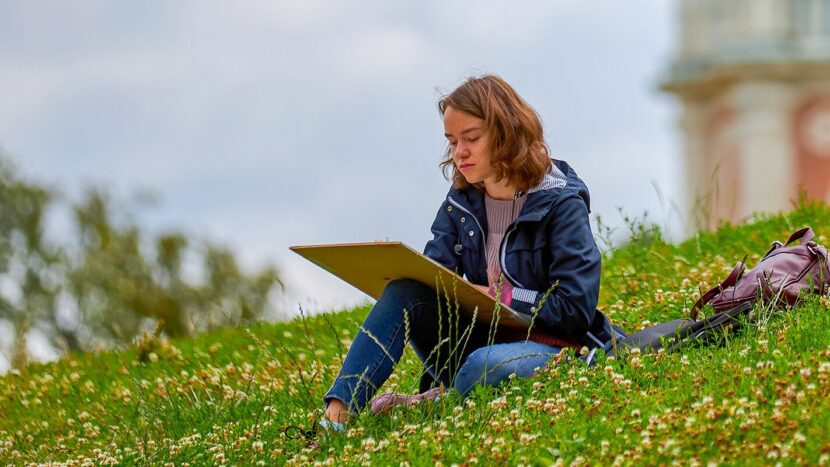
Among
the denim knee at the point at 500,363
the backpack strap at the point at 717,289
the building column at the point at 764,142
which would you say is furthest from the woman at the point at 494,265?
the building column at the point at 764,142

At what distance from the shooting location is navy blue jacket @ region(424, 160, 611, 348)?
6.20 meters

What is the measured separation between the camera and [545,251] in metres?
6.35

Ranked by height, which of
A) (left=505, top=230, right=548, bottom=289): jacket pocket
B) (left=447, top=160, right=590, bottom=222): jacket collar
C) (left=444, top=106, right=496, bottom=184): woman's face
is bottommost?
(left=505, top=230, right=548, bottom=289): jacket pocket

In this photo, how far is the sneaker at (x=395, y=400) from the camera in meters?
6.28

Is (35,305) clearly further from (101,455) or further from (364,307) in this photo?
(101,455)

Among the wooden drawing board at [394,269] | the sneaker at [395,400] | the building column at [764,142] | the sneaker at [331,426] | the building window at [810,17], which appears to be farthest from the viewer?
the building window at [810,17]

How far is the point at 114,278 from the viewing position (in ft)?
81.2

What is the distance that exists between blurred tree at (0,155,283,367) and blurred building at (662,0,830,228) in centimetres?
2062

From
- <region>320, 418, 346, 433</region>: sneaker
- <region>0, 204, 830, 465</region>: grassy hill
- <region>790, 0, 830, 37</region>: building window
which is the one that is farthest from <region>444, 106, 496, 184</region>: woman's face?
<region>790, 0, 830, 37</region>: building window

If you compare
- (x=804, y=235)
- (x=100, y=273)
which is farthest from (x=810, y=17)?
(x=804, y=235)

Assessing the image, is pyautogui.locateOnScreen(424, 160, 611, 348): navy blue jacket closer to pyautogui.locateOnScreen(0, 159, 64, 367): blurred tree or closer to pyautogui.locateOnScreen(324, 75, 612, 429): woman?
pyautogui.locateOnScreen(324, 75, 612, 429): woman

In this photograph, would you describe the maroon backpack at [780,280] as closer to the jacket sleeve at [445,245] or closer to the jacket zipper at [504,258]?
the jacket zipper at [504,258]

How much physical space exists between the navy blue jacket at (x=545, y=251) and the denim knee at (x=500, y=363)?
11 centimetres

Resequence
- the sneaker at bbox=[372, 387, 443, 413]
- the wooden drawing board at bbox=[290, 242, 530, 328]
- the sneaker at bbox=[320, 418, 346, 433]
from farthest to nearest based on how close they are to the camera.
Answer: the sneaker at bbox=[372, 387, 443, 413] → the sneaker at bbox=[320, 418, 346, 433] → the wooden drawing board at bbox=[290, 242, 530, 328]
